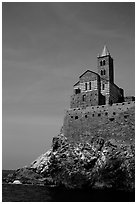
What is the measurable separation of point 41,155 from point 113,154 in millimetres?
17786

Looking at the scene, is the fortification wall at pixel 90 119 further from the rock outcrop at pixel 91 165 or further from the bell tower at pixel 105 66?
the bell tower at pixel 105 66

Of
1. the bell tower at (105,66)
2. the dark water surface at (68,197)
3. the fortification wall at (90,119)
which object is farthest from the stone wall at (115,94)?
the dark water surface at (68,197)

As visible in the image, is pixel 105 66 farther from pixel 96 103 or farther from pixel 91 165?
pixel 91 165

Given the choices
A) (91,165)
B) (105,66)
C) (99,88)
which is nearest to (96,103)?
(99,88)

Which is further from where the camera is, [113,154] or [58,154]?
[58,154]

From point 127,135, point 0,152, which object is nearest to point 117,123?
point 127,135

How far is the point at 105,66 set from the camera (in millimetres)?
47062

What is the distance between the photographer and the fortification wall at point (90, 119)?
38562 mm

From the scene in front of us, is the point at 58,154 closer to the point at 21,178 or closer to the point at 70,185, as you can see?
the point at 70,185

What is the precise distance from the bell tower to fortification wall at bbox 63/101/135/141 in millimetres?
7980

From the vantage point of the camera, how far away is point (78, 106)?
147ft

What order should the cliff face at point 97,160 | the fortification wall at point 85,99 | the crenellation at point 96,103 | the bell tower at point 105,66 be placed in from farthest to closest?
the bell tower at point 105,66, the fortification wall at point 85,99, the crenellation at point 96,103, the cliff face at point 97,160

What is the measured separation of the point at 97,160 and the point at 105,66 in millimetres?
19423

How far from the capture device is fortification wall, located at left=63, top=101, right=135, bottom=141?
38562 mm
